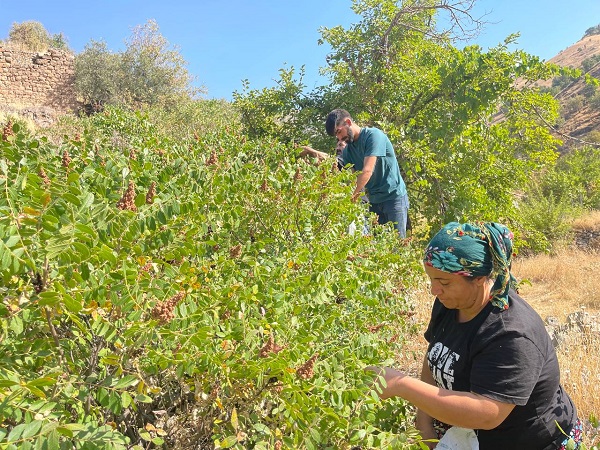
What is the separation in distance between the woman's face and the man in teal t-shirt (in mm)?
2449

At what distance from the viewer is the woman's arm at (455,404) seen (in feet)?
5.70

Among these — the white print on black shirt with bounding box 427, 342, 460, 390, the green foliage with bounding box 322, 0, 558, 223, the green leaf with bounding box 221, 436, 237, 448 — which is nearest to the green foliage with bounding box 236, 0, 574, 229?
the green foliage with bounding box 322, 0, 558, 223

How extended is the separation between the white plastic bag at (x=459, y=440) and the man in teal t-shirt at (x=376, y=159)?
272 cm

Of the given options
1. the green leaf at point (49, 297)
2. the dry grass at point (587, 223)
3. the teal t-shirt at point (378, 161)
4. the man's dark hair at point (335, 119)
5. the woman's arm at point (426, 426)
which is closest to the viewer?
the green leaf at point (49, 297)

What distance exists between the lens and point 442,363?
Result: 2.05 meters

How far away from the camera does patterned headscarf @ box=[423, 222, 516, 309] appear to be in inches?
71.8

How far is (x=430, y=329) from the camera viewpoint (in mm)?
2266

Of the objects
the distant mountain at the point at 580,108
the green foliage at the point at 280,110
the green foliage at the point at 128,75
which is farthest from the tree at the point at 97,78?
the distant mountain at the point at 580,108

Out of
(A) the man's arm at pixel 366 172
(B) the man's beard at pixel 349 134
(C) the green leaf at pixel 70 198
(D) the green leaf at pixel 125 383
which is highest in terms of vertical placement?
(B) the man's beard at pixel 349 134

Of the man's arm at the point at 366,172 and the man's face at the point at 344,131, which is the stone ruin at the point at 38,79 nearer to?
the man's face at the point at 344,131

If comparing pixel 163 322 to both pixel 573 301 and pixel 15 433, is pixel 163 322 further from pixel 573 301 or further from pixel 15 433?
pixel 573 301

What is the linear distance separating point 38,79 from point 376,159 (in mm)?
19084

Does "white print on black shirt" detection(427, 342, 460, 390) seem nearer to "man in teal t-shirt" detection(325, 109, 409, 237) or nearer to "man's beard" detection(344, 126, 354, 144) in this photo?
"man in teal t-shirt" detection(325, 109, 409, 237)

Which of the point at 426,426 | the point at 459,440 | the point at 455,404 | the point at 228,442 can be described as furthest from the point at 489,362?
the point at 228,442
